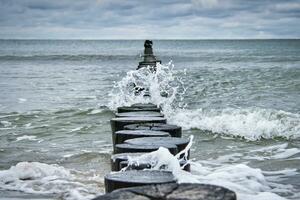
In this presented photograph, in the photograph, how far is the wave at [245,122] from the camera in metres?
11.9

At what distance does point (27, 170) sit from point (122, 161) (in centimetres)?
278

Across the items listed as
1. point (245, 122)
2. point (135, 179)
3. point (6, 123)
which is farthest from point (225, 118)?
point (135, 179)

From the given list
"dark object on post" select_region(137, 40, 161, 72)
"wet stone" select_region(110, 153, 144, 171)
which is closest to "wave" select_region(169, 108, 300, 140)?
"dark object on post" select_region(137, 40, 161, 72)

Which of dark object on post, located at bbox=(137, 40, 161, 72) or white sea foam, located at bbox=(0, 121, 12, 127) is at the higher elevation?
dark object on post, located at bbox=(137, 40, 161, 72)

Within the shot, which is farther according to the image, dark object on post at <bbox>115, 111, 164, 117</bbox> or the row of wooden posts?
dark object on post at <bbox>115, 111, 164, 117</bbox>

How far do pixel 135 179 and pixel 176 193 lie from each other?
81cm

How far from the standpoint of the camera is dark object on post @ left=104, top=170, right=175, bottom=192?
4.07 meters

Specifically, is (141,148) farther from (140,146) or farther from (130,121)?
(130,121)

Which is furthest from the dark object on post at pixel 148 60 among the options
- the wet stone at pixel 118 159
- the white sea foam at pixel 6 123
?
the wet stone at pixel 118 159

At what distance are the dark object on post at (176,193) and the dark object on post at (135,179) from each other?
0.53 meters

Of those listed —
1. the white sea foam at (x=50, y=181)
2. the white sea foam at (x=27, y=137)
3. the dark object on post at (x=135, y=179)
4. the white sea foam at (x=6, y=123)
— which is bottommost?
the white sea foam at (x=6, y=123)

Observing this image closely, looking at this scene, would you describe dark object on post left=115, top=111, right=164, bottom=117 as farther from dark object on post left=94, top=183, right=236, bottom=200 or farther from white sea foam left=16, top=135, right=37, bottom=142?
dark object on post left=94, top=183, right=236, bottom=200

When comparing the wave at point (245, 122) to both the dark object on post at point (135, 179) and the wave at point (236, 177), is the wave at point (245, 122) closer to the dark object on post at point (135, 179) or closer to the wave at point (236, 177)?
the wave at point (236, 177)

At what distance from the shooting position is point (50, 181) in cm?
700
